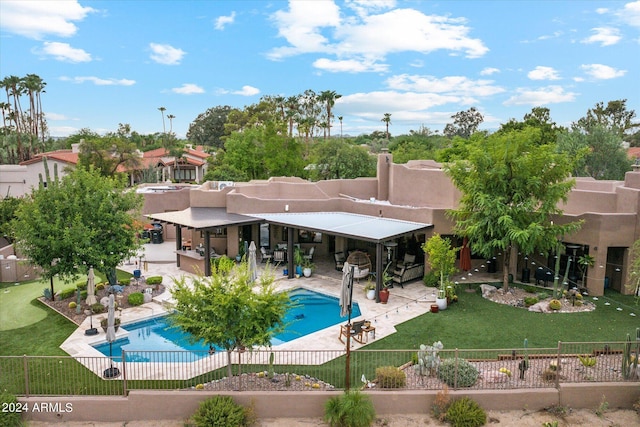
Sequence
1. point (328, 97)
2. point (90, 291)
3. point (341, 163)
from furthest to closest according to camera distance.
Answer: point (328, 97) < point (341, 163) < point (90, 291)

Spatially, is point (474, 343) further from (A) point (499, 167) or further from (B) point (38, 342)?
(B) point (38, 342)

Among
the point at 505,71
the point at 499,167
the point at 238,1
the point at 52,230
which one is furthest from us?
the point at 505,71

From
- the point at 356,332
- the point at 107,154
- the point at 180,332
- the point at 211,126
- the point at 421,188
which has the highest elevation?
the point at 211,126

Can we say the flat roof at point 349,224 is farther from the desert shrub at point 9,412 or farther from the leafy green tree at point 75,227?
the desert shrub at point 9,412

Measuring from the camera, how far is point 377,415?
12828 millimetres

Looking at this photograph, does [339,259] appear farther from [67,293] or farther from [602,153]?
[602,153]

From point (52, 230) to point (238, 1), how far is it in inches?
1000

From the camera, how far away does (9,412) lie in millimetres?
12078

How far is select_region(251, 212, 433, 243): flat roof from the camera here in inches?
886

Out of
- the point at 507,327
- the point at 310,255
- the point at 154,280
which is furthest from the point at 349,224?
the point at 154,280

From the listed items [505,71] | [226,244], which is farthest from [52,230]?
[505,71]

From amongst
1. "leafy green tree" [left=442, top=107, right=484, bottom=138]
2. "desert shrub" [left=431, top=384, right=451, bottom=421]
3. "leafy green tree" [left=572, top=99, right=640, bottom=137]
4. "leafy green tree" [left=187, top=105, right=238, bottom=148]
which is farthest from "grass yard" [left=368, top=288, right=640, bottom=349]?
"leafy green tree" [left=187, top=105, right=238, bottom=148]

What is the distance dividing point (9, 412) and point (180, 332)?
713 centimetres

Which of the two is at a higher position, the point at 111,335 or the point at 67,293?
the point at 111,335
